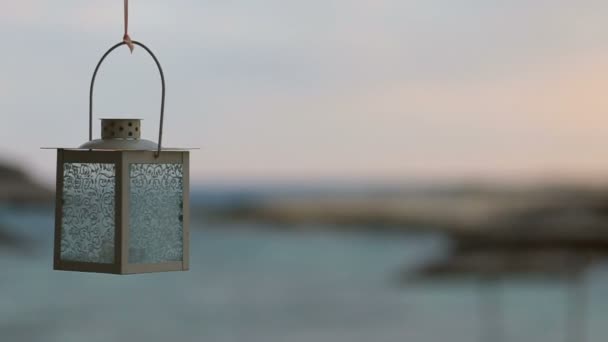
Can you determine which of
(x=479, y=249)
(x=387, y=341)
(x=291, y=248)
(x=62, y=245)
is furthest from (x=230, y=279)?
(x=62, y=245)

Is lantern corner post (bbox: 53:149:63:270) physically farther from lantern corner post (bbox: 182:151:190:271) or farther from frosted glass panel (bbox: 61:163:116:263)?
lantern corner post (bbox: 182:151:190:271)

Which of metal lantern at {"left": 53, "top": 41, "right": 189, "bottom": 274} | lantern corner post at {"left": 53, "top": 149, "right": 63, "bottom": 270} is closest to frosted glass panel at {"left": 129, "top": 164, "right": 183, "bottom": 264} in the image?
metal lantern at {"left": 53, "top": 41, "right": 189, "bottom": 274}

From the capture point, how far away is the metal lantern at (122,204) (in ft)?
8.14

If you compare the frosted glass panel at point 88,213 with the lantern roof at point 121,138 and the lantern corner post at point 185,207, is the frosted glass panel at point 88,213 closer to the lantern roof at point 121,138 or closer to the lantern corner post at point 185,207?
the lantern roof at point 121,138

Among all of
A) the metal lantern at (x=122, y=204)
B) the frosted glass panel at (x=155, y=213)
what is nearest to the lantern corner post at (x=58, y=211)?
the metal lantern at (x=122, y=204)

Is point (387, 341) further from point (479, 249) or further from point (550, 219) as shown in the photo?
point (550, 219)

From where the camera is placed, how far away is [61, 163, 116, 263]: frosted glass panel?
2.51 metres

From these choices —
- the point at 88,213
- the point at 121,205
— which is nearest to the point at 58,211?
the point at 88,213

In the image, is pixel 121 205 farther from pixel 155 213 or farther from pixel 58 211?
pixel 58 211

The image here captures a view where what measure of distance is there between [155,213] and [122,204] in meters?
0.11

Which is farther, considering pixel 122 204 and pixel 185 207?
pixel 185 207

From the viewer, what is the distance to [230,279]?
6.48 metres

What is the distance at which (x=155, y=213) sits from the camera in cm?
255

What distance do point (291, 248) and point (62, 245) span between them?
4059 mm
